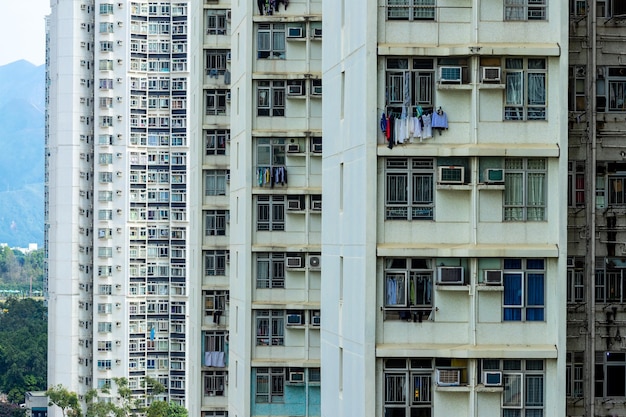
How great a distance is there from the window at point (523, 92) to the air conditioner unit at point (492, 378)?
3570mm

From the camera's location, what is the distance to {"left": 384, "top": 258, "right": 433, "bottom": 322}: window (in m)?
20.0

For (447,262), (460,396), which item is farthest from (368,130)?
(460,396)

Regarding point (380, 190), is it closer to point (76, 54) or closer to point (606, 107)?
point (606, 107)

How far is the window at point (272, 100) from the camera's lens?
30.5 meters

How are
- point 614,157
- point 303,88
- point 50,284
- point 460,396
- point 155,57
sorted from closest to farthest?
1. point 460,396
2. point 614,157
3. point 303,88
4. point 155,57
5. point 50,284

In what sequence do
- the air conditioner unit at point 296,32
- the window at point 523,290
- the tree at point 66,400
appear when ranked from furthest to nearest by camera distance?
the tree at point 66,400, the air conditioner unit at point 296,32, the window at point 523,290

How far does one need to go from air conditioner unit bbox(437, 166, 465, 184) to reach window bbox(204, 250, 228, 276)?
17016 mm

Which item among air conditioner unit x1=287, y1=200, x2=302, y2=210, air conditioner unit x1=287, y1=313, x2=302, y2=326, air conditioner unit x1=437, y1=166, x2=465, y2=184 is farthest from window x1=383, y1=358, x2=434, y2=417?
air conditioner unit x1=287, y1=200, x2=302, y2=210

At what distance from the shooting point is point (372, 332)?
65.6 ft

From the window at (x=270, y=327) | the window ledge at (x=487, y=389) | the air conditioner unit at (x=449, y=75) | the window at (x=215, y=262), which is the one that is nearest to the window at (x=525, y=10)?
the air conditioner unit at (x=449, y=75)

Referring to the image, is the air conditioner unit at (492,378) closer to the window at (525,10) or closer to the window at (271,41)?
the window at (525,10)

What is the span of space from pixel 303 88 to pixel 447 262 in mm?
11041

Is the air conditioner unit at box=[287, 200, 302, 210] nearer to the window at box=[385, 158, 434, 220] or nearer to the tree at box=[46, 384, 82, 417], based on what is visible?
the window at box=[385, 158, 434, 220]

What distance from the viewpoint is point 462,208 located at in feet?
66.1
